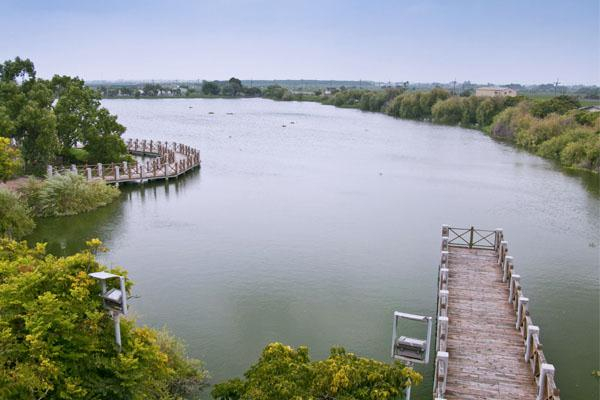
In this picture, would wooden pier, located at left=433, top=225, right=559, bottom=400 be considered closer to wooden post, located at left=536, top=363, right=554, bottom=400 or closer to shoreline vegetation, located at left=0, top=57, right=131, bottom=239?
wooden post, located at left=536, top=363, right=554, bottom=400

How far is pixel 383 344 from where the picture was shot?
56.6 feet

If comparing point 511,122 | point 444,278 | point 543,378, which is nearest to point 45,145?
point 444,278

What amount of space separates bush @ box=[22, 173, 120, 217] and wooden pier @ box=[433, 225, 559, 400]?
21543 mm

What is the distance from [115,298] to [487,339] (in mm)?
10103

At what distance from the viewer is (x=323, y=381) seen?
8.84 meters

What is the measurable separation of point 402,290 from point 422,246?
19.8ft

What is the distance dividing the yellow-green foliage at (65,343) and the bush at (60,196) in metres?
20.9

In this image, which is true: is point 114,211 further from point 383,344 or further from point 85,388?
point 85,388

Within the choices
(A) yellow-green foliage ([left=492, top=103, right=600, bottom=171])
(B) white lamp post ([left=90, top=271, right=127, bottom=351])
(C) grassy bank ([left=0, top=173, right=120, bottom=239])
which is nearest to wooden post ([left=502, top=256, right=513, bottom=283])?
(B) white lamp post ([left=90, top=271, right=127, bottom=351])

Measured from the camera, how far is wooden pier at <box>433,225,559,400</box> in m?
12.9

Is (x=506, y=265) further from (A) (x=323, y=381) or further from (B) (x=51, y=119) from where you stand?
(B) (x=51, y=119)

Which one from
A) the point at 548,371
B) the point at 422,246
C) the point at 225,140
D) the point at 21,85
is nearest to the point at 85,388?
the point at 548,371

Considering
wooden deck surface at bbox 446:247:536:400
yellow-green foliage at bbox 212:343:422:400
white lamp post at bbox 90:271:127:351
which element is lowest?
wooden deck surface at bbox 446:247:536:400

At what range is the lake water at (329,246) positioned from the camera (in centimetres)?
1812
